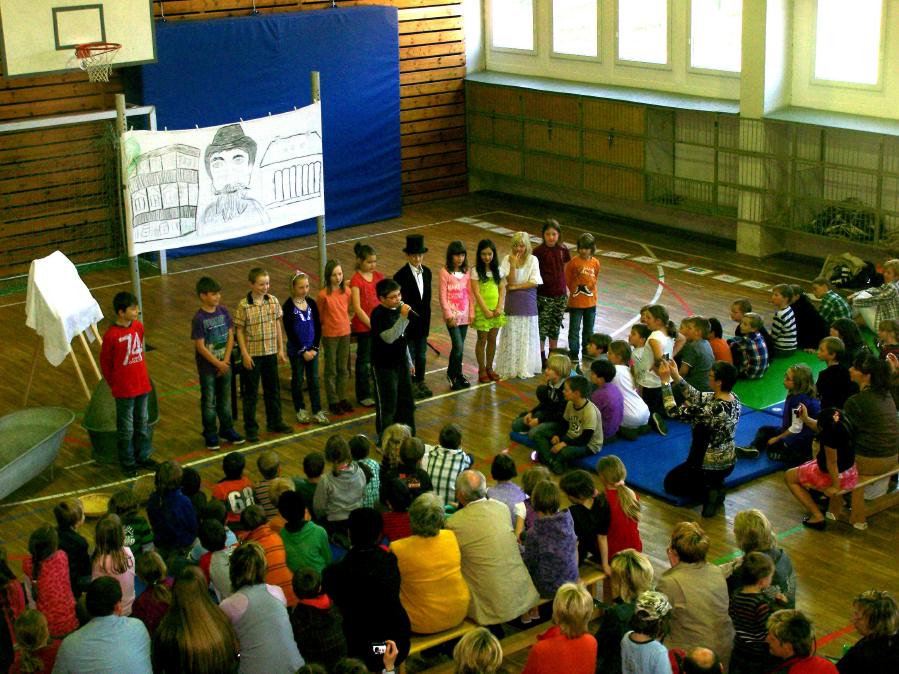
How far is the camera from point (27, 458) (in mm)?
9141

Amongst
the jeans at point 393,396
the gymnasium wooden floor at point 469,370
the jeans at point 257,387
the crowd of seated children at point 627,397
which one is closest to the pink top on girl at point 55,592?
the gymnasium wooden floor at point 469,370

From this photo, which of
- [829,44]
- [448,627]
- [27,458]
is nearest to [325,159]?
[829,44]

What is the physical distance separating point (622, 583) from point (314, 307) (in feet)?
15.8

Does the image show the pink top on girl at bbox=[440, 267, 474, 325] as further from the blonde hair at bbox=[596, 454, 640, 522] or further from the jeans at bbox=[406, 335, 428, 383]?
the blonde hair at bbox=[596, 454, 640, 522]

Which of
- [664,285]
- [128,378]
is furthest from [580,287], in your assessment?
[128,378]

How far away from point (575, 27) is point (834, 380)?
9961mm

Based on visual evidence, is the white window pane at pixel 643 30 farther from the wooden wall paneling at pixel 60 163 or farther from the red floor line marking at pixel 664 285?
the wooden wall paneling at pixel 60 163

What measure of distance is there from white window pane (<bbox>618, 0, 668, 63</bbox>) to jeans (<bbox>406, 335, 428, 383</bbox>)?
7.33m

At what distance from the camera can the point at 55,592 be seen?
6.53 metres

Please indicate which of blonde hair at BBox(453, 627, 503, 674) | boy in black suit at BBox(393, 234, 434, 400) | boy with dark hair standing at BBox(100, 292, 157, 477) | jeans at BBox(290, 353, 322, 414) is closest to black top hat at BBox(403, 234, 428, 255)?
boy in black suit at BBox(393, 234, 434, 400)

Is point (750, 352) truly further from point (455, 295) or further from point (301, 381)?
point (301, 381)

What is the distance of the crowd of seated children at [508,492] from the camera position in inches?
278

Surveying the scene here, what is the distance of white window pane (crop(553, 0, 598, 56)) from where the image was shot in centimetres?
1722

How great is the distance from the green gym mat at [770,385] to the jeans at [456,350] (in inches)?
97.8
